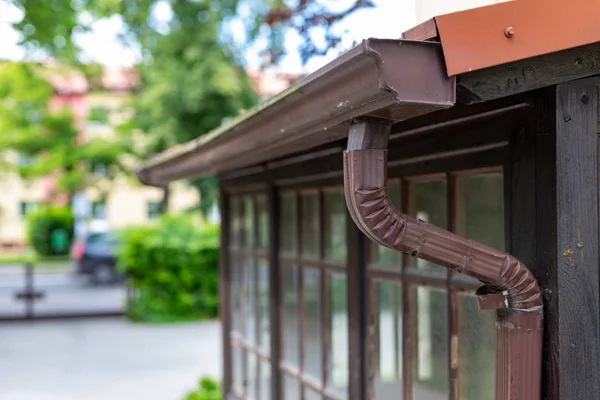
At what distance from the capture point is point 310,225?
157 inches

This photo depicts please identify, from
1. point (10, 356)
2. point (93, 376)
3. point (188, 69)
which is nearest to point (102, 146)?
point (188, 69)

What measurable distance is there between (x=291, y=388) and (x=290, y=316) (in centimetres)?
45

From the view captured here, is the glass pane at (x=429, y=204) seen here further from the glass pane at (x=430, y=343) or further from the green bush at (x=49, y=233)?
the green bush at (x=49, y=233)

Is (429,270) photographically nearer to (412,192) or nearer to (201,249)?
(412,192)

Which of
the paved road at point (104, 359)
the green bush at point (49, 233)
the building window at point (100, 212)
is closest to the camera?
the paved road at point (104, 359)

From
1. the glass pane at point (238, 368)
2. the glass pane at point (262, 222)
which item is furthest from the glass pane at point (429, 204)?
the glass pane at point (238, 368)

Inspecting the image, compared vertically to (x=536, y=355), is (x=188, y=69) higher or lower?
higher

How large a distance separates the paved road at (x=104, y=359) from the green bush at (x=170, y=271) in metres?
0.46

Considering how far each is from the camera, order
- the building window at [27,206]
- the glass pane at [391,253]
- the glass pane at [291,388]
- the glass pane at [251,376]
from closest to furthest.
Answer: the glass pane at [391,253]
the glass pane at [291,388]
the glass pane at [251,376]
the building window at [27,206]

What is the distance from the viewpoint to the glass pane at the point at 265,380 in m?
4.85

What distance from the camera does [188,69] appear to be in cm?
1678

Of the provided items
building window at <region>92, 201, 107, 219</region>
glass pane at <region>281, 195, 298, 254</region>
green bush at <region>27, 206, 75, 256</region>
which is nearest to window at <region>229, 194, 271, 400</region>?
glass pane at <region>281, 195, 298, 254</region>

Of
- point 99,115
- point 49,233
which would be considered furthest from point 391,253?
point 49,233

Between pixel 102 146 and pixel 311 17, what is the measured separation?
19229mm
